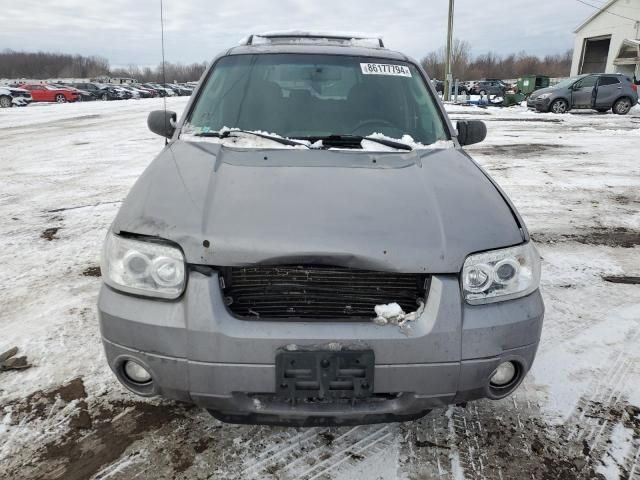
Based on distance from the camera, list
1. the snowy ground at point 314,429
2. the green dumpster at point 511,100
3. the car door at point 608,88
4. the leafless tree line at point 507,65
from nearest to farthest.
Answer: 1. the snowy ground at point 314,429
2. the car door at point 608,88
3. the green dumpster at point 511,100
4. the leafless tree line at point 507,65

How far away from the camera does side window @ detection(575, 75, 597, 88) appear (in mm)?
19906

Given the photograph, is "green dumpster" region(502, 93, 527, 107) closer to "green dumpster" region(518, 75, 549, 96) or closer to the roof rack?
"green dumpster" region(518, 75, 549, 96)

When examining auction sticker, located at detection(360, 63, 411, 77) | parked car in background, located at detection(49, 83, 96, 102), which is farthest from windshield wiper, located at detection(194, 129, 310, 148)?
parked car in background, located at detection(49, 83, 96, 102)

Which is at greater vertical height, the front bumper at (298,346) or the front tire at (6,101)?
the front tire at (6,101)

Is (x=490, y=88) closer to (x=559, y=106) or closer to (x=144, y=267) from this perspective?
(x=559, y=106)

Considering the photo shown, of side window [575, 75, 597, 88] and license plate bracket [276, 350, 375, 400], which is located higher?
side window [575, 75, 597, 88]

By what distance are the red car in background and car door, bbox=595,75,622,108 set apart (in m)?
34.7

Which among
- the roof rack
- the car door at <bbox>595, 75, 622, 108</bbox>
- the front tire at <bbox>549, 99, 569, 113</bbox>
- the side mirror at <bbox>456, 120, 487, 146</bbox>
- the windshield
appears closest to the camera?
the windshield

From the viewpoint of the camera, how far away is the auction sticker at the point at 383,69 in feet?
10.4

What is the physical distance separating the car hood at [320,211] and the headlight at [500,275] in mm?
47

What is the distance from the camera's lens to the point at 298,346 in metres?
1.65

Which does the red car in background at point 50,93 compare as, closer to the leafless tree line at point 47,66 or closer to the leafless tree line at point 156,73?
the leafless tree line at point 156,73

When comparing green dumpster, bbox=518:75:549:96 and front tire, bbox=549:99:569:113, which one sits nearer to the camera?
front tire, bbox=549:99:569:113

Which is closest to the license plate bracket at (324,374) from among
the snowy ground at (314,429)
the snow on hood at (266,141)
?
the snowy ground at (314,429)
